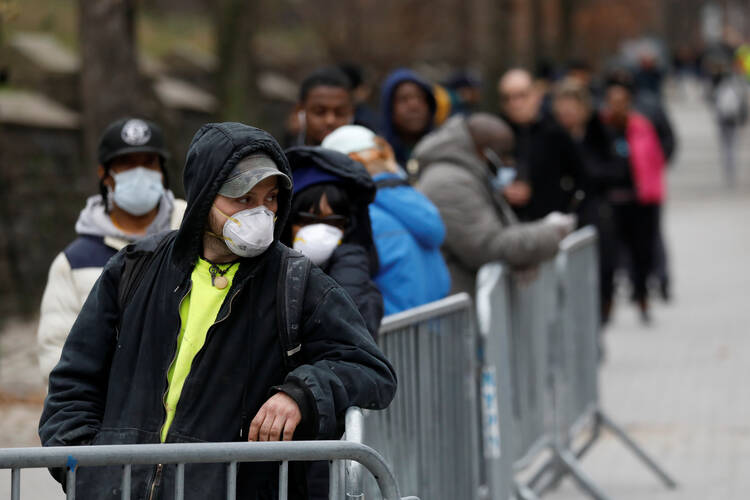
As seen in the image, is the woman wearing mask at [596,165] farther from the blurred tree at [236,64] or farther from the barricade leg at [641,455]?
the blurred tree at [236,64]

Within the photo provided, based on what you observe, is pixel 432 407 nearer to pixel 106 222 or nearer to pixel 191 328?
pixel 106 222

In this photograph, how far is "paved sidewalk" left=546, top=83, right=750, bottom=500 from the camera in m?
7.80

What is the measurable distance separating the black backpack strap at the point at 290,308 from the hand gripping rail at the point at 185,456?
1.26 feet

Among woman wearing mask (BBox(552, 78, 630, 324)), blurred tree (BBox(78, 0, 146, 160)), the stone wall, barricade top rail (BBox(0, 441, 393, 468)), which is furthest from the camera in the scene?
the stone wall

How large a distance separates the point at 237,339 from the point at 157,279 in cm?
26

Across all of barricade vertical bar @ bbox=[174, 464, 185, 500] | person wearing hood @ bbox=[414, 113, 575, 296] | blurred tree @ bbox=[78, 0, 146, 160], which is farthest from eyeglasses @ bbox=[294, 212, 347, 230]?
blurred tree @ bbox=[78, 0, 146, 160]

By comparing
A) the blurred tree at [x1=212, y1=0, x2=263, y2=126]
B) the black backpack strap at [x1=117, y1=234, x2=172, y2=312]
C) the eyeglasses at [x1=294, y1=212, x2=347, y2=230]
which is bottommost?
the black backpack strap at [x1=117, y1=234, x2=172, y2=312]

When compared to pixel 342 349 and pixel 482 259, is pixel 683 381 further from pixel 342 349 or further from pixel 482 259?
pixel 342 349

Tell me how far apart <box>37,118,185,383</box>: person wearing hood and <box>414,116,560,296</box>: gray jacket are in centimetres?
205

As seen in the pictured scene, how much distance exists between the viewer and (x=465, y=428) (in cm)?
547

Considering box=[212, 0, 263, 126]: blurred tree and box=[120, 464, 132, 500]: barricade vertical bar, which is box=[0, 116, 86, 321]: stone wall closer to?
box=[212, 0, 263, 126]: blurred tree

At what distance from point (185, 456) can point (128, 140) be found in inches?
79.5

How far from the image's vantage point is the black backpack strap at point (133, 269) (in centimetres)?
357

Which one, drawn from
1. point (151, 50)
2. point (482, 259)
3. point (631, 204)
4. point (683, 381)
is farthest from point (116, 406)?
point (151, 50)
